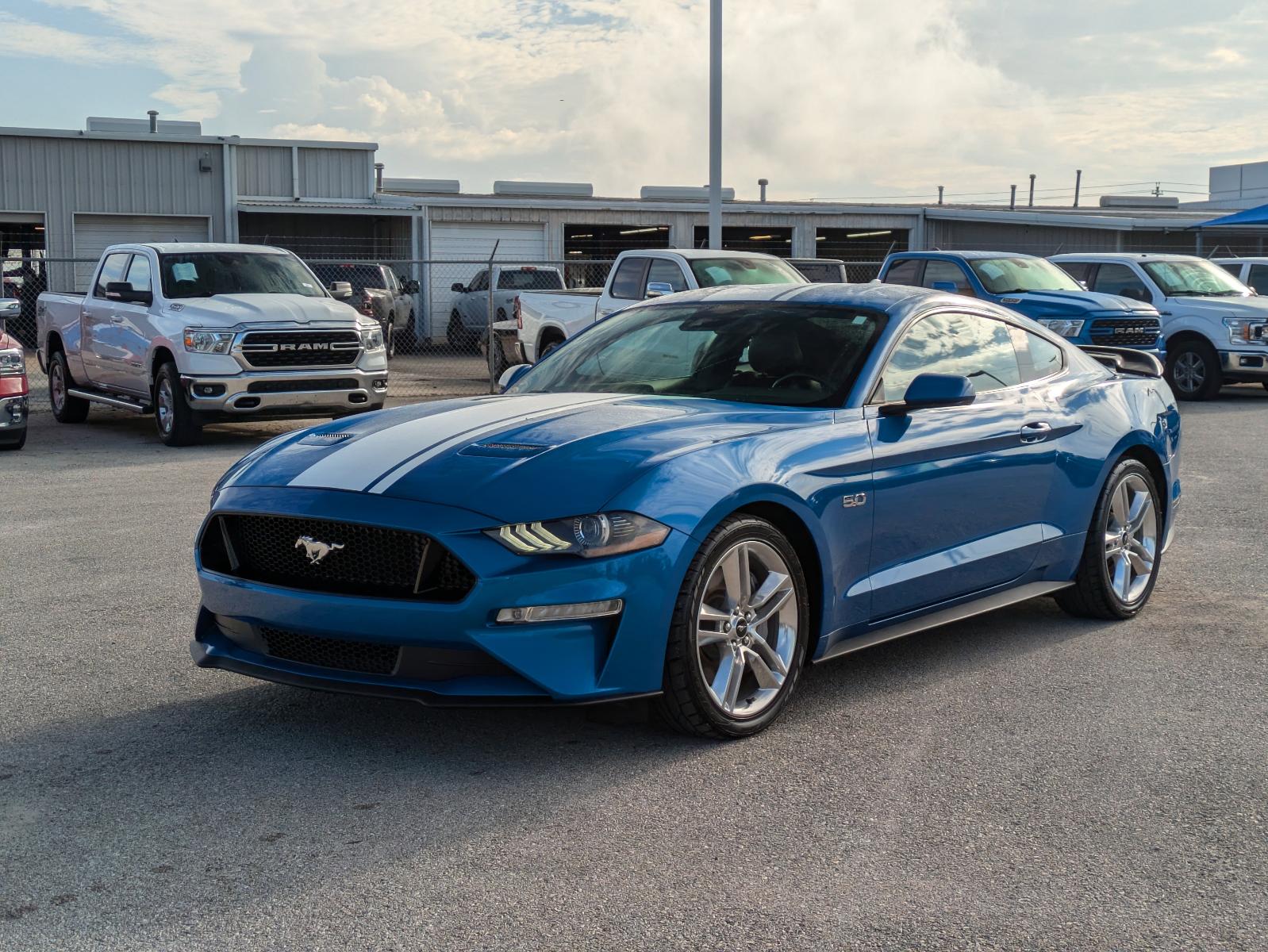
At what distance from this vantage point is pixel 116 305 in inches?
595

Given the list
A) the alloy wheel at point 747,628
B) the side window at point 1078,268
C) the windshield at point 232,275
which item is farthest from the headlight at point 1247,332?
the alloy wheel at point 747,628

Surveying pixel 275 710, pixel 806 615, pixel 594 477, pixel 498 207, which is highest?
pixel 498 207

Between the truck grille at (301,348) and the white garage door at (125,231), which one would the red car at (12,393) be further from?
the white garage door at (125,231)

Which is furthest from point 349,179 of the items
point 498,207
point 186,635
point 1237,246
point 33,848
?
point 33,848

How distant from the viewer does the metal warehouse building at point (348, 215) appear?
32.3 meters

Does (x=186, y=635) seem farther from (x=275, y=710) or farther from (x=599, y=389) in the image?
(x=599, y=389)

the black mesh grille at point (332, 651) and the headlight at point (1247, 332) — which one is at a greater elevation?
the headlight at point (1247, 332)

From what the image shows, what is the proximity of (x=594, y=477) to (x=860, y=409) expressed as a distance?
1.32 meters

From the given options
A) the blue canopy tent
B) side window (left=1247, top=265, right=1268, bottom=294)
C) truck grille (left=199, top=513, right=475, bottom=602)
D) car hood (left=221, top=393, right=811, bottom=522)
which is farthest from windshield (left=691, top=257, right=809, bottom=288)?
the blue canopy tent

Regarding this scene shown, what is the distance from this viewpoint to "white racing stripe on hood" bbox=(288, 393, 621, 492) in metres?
4.74

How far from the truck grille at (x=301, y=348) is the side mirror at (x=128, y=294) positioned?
1433 millimetres

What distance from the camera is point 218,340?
1380cm

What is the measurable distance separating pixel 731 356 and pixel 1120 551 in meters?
2.17

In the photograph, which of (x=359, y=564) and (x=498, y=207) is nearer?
(x=359, y=564)
